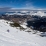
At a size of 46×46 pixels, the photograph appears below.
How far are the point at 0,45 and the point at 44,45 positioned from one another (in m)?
4.38

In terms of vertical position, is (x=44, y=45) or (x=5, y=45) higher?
(x=5, y=45)

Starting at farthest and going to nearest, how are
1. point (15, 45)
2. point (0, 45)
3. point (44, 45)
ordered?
1. point (44, 45)
2. point (15, 45)
3. point (0, 45)

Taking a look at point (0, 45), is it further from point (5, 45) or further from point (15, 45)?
point (15, 45)

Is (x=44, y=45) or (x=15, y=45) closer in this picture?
(x=15, y=45)

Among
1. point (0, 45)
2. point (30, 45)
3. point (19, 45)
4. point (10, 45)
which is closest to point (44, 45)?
point (30, 45)

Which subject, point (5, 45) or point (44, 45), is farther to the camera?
point (44, 45)

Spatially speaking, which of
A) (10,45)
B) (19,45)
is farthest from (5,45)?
(19,45)

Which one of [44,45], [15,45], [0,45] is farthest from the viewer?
[44,45]

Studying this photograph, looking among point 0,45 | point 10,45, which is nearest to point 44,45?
point 10,45

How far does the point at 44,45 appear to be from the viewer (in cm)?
1143

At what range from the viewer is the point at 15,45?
387 inches

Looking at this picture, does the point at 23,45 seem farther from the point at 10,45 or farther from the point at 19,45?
the point at 10,45

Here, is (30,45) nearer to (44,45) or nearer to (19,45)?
(19,45)

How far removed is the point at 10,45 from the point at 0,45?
33.8 inches
